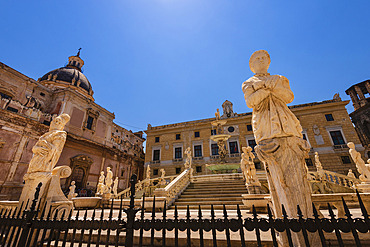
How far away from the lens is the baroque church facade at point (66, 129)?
14.4 metres

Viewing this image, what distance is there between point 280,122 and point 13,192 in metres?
20.0

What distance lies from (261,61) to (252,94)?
32.0 inches

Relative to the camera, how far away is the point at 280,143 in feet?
8.24

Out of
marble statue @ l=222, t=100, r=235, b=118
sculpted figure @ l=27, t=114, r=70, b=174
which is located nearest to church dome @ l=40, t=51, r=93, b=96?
marble statue @ l=222, t=100, r=235, b=118

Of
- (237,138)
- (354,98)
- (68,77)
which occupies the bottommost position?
(237,138)

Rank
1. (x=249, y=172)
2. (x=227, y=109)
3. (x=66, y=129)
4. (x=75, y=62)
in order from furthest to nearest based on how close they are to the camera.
A: (x=75, y=62) → (x=227, y=109) → (x=66, y=129) → (x=249, y=172)

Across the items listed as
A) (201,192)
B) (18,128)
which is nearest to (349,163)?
(201,192)

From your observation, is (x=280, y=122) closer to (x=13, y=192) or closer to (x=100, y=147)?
(x=13, y=192)

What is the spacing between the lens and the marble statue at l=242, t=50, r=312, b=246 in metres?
2.31

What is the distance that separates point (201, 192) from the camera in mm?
9133

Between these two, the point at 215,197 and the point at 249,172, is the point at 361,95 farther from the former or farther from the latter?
the point at 215,197

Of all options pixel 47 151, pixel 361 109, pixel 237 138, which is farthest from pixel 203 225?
pixel 361 109

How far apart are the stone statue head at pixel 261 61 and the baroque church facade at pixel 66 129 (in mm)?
19511

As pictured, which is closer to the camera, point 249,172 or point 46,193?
point 46,193
